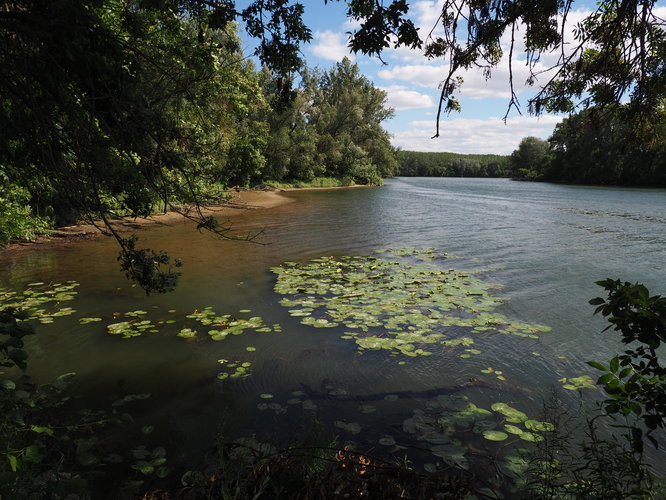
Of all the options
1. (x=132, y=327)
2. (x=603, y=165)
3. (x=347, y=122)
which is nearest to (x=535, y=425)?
(x=132, y=327)

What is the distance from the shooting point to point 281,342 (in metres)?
5.83

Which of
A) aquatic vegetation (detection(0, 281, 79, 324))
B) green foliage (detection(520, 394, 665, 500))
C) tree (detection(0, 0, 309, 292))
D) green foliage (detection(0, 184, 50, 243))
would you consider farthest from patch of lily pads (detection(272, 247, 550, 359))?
green foliage (detection(0, 184, 50, 243))

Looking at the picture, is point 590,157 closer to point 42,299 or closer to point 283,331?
point 283,331

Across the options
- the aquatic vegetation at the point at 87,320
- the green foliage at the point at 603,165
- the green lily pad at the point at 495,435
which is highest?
the green foliage at the point at 603,165

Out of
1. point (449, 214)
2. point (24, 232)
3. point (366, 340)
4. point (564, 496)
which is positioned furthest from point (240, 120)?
point (564, 496)

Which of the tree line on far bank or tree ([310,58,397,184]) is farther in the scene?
tree ([310,58,397,184])

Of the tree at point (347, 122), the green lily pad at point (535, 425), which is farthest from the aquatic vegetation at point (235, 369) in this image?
the tree at point (347, 122)

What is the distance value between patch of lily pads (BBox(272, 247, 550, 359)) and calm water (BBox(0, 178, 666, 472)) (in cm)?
27

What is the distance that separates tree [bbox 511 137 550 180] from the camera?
299ft

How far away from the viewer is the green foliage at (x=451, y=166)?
13150 cm

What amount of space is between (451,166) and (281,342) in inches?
5680

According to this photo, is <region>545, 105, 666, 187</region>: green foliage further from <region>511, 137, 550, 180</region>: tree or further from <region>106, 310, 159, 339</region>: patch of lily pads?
<region>106, 310, 159, 339</region>: patch of lily pads

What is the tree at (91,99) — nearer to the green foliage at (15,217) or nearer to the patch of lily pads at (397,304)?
the patch of lily pads at (397,304)

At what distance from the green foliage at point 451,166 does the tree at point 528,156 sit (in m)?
24.9
